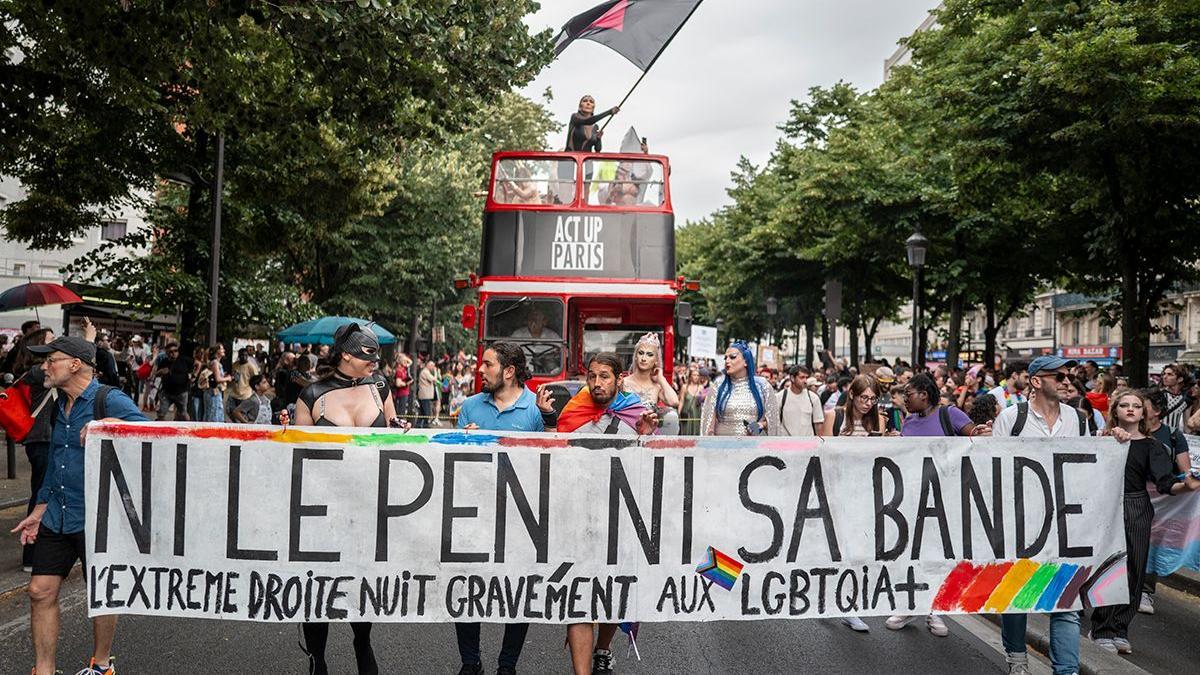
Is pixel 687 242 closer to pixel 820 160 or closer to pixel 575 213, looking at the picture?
pixel 820 160

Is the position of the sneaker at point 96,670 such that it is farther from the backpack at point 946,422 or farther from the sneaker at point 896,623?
the backpack at point 946,422

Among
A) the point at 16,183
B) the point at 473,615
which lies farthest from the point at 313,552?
the point at 16,183

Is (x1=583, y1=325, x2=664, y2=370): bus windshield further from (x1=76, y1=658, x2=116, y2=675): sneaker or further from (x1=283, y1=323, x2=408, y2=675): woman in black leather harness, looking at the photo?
(x1=76, y1=658, x2=116, y2=675): sneaker

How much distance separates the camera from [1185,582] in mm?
8672

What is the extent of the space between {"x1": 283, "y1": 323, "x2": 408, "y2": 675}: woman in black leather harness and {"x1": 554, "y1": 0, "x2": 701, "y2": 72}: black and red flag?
38.3 feet

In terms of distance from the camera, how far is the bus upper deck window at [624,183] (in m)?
13.5

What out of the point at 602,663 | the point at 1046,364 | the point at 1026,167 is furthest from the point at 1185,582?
the point at 1026,167

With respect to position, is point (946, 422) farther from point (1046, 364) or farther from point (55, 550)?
point (55, 550)

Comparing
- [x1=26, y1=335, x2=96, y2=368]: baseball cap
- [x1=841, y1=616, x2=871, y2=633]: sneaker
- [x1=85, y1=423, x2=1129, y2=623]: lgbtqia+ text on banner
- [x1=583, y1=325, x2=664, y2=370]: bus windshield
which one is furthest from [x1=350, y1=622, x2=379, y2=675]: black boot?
[x1=583, y1=325, x2=664, y2=370]: bus windshield

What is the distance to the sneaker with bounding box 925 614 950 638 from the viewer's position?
691cm

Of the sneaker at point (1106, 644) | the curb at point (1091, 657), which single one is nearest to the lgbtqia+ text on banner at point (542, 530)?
the curb at point (1091, 657)

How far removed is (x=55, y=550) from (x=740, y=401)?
4300 mm

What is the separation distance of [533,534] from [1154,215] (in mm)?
16303

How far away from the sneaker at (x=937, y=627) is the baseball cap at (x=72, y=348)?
5.26 meters
